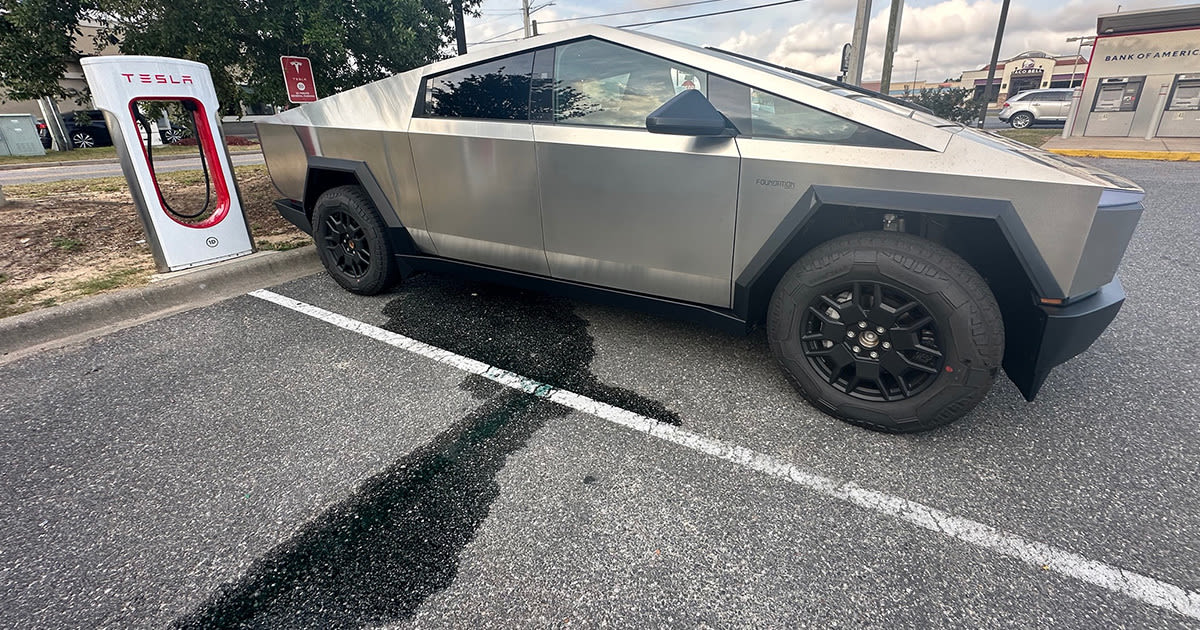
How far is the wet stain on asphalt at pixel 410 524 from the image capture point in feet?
5.06

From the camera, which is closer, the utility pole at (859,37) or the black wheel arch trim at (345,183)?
the black wheel arch trim at (345,183)

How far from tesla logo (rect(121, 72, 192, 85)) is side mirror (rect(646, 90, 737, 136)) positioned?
165 inches

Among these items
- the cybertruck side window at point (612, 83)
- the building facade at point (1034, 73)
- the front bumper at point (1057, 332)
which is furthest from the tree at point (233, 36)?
the building facade at point (1034, 73)

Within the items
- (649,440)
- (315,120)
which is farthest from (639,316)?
(315,120)

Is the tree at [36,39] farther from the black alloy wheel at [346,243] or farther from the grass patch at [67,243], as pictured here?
the black alloy wheel at [346,243]

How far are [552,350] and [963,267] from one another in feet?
6.73

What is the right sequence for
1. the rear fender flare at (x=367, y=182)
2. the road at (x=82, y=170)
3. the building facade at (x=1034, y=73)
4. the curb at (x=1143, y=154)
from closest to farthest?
1. the rear fender flare at (x=367, y=182)
2. the curb at (x=1143, y=154)
3. the road at (x=82, y=170)
4. the building facade at (x=1034, y=73)

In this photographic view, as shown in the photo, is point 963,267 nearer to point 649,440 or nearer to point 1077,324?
point 1077,324

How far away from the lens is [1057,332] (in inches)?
77.0

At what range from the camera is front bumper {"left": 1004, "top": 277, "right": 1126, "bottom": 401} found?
1.95m

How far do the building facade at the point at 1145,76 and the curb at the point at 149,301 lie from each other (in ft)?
66.3

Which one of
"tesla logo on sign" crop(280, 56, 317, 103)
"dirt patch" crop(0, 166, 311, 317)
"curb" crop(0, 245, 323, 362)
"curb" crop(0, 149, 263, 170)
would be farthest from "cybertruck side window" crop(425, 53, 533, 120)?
"curb" crop(0, 149, 263, 170)

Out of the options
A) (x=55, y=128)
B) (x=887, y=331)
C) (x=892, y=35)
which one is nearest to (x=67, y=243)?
(x=887, y=331)

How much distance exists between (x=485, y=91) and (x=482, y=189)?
56 cm
